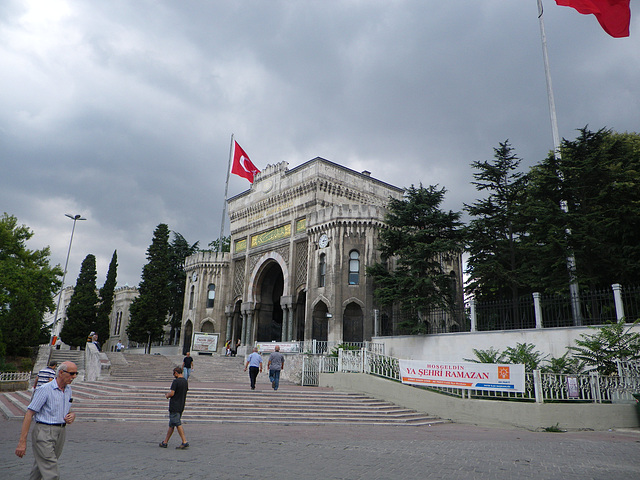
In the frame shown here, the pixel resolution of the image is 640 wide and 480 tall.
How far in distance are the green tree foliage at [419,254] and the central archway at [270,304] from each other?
12.9 metres

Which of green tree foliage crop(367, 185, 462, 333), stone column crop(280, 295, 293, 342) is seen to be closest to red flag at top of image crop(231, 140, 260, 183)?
stone column crop(280, 295, 293, 342)

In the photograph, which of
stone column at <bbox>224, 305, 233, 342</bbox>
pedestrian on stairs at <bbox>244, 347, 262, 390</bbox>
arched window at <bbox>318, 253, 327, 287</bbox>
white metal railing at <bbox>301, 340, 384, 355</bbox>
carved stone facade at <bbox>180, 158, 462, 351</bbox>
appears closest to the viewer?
pedestrian on stairs at <bbox>244, 347, 262, 390</bbox>

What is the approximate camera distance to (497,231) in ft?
73.4

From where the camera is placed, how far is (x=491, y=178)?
22875 mm

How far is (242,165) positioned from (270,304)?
1151cm

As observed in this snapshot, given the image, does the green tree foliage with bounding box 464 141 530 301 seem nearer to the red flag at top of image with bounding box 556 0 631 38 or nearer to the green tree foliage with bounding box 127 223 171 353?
the red flag at top of image with bounding box 556 0 631 38

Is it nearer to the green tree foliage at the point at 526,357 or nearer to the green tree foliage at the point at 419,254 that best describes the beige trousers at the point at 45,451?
the green tree foliage at the point at 526,357

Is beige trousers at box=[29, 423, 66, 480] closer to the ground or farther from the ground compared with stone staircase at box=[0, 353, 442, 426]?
farther from the ground

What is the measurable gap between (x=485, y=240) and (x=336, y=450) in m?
15.9

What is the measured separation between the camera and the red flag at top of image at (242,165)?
37.6 m

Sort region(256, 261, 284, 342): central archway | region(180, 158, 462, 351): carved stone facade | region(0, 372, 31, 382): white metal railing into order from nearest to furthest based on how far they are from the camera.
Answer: region(0, 372, 31, 382): white metal railing, region(180, 158, 462, 351): carved stone facade, region(256, 261, 284, 342): central archway

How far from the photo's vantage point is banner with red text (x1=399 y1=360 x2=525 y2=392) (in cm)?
1307

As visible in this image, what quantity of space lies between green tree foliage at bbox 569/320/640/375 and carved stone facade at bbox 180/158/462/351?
45.6ft

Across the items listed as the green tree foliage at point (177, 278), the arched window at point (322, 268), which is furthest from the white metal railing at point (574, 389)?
the green tree foliage at point (177, 278)
